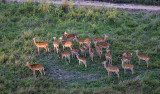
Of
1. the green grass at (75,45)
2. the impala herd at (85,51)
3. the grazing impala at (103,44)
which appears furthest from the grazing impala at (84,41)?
the grazing impala at (103,44)

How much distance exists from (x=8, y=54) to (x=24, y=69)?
157cm

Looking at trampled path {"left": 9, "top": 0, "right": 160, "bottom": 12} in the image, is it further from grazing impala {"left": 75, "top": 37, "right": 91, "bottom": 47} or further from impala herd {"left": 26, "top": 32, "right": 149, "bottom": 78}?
grazing impala {"left": 75, "top": 37, "right": 91, "bottom": 47}

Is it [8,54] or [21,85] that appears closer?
[21,85]

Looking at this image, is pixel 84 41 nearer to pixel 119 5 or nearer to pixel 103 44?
pixel 103 44

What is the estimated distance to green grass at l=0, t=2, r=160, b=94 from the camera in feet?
30.8

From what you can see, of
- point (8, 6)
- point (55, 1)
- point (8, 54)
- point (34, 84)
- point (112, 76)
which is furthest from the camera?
point (55, 1)

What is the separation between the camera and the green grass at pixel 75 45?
30.8 feet

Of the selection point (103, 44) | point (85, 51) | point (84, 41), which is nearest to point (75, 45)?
point (84, 41)

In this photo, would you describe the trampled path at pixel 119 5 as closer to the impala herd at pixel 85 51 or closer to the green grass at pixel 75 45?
the green grass at pixel 75 45

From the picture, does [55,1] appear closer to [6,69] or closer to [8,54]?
[8,54]

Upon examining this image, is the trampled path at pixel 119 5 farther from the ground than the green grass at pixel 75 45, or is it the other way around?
the trampled path at pixel 119 5

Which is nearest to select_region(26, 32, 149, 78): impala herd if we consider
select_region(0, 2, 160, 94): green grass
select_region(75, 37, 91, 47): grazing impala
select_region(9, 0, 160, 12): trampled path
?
select_region(75, 37, 91, 47): grazing impala

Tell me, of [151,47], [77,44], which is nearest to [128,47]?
[151,47]

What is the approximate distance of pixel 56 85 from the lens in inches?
372
